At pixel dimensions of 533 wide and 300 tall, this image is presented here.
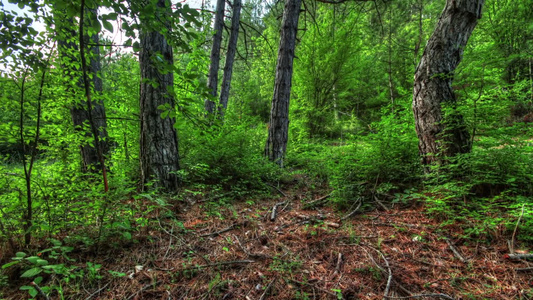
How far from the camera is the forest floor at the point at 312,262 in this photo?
1.36 metres

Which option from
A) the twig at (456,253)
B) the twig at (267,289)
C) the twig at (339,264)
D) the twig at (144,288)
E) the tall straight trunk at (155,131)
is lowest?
the twig at (144,288)

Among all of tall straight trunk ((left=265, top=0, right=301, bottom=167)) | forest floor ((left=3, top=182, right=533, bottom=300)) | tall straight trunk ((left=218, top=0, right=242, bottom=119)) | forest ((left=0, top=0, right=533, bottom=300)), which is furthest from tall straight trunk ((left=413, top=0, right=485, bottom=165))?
tall straight trunk ((left=218, top=0, right=242, bottom=119))

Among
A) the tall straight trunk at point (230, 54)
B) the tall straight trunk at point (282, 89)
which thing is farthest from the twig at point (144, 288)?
the tall straight trunk at point (230, 54)

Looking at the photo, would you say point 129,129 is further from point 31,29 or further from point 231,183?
point 31,29

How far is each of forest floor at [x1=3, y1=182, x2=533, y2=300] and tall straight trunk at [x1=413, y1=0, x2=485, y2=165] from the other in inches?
33.9

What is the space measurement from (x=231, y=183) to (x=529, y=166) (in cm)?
369

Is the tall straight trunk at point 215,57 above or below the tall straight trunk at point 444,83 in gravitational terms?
above

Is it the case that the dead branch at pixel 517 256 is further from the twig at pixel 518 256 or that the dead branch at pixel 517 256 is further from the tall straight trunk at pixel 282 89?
the tall straight trunk at pixel 282 89

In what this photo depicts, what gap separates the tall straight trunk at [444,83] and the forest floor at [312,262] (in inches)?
33.9

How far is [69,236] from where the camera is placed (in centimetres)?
180

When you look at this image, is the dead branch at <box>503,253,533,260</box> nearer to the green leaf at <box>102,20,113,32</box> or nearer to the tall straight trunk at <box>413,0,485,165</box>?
the tall straight trunk at <box>413,0,485,165</box>

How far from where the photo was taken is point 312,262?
170 centimetres

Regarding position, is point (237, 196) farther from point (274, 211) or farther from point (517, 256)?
point (517, 256)

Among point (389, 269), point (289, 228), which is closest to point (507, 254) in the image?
point (389, 269)
